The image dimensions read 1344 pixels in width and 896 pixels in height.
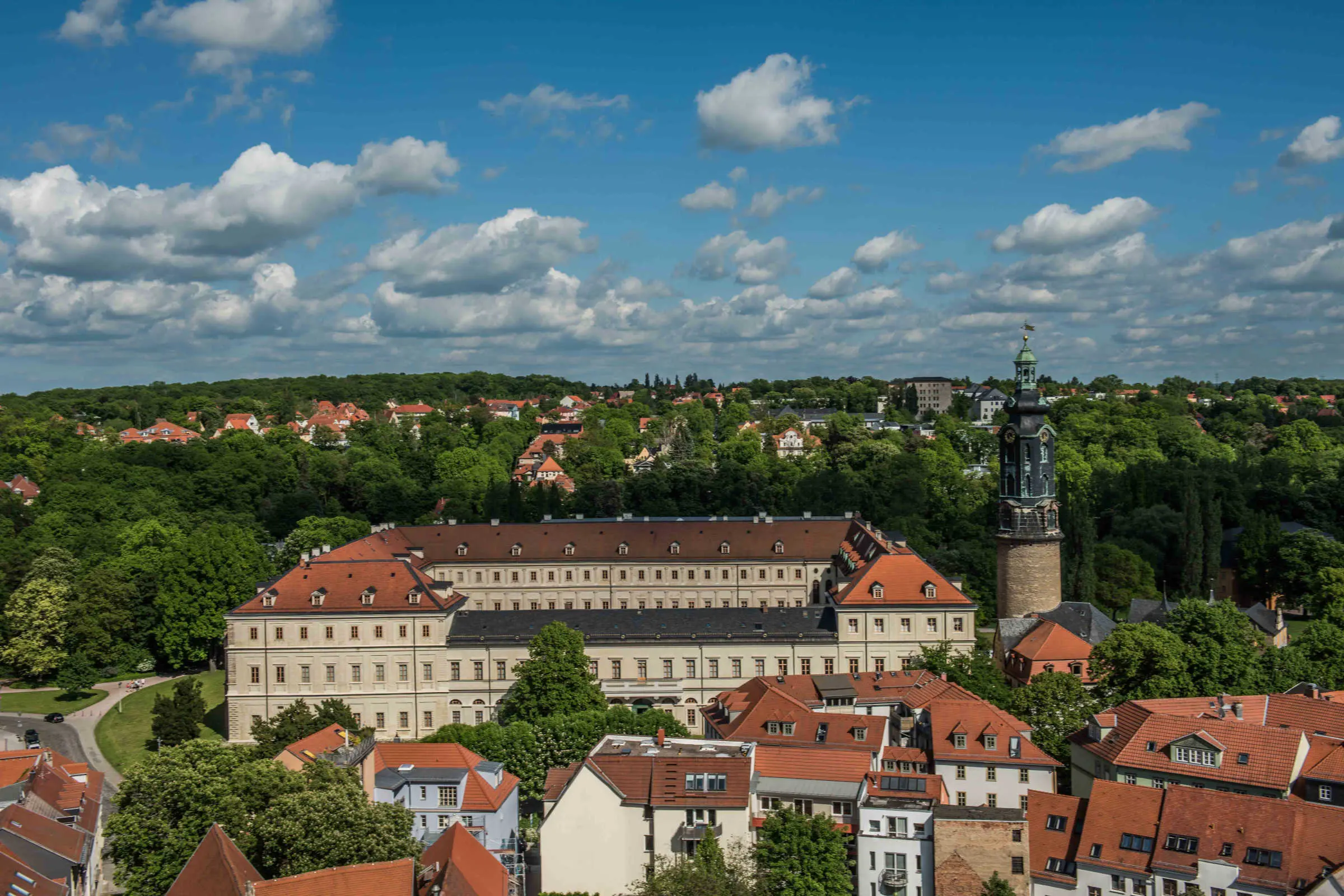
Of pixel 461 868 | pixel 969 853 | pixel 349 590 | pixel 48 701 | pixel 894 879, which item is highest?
pixel 349 590

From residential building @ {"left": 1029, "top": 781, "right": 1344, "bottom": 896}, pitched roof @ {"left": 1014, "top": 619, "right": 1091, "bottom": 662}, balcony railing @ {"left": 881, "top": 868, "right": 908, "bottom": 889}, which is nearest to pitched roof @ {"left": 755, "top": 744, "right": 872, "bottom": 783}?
balcony railing @ {"left": 881, "top": 868, "right": 908, "bottom": 889}

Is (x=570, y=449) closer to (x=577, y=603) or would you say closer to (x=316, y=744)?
(x=577, y=603)

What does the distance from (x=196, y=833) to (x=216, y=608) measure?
4680 cm

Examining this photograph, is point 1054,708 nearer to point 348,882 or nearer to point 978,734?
point 978,734

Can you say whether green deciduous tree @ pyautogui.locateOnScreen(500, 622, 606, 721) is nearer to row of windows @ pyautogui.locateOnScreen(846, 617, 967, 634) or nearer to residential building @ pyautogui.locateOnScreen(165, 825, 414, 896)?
row of windows @ pyautogui.locateOnScreen(846, 617, 967, 634)

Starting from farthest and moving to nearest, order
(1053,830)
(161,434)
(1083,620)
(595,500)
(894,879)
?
1. (161,434)
2. (595,500)
3. (1083,620)
4. (1053,830)
5. (894,879)

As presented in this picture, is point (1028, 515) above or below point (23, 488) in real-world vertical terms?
above

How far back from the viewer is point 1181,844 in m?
40.8

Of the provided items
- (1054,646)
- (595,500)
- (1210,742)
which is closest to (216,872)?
(1210,742)

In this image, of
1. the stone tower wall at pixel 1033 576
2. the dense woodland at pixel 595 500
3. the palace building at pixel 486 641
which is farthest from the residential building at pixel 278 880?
the dense woodland at pixel 595 500

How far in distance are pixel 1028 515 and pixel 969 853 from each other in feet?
117

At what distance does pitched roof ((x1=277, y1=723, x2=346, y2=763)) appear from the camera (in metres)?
48.3

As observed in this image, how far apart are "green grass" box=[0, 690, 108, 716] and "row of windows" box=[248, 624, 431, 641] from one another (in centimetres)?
1735

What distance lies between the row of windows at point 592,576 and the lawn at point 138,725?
2077 centimetres
